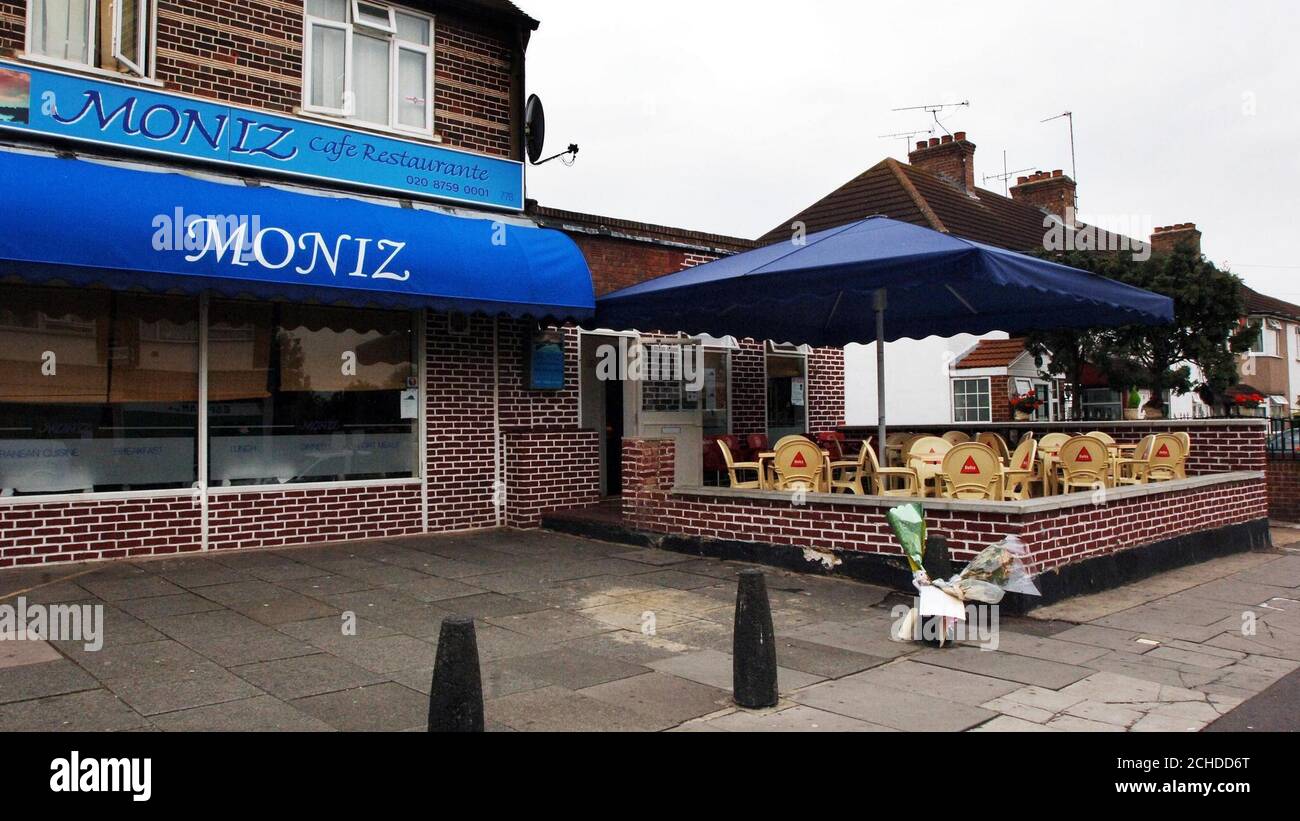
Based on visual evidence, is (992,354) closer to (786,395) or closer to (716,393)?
(786,395)

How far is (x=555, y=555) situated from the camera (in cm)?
985

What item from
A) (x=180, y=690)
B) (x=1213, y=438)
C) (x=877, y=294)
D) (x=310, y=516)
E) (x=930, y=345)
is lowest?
(x=180, y=690)

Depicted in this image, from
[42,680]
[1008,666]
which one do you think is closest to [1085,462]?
[1008,666]

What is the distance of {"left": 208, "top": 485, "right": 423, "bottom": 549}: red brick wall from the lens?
9.48 metres

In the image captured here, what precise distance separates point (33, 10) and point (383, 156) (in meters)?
3.35

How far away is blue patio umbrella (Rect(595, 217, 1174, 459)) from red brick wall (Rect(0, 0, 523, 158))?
278cm

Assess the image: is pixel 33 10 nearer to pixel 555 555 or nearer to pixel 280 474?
pixel 280 474

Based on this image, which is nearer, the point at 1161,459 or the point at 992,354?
the point at 1161,459

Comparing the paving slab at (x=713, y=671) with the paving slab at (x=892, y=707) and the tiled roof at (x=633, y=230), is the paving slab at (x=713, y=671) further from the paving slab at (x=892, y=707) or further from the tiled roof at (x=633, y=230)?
the tiled roof at (x=633, y=230)

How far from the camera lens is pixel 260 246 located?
8.48 m

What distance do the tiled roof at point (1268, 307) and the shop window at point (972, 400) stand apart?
57.0 ft

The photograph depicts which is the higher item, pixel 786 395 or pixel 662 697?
pixel 786 395

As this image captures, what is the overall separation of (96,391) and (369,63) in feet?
15.4
